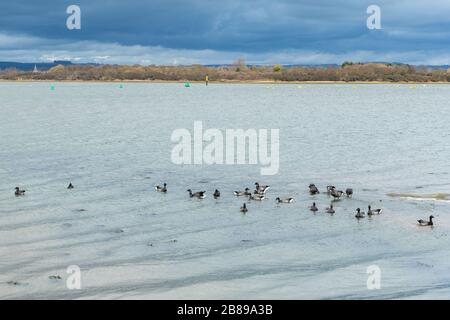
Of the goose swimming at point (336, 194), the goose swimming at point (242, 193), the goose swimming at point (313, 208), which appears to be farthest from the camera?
the goose swimming at point (242, 193)

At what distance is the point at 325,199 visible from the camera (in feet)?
80.0

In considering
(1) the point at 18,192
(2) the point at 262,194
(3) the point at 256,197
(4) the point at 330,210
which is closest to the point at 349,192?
(4) the point at 330,210

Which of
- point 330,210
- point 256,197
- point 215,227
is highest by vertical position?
point 256,197

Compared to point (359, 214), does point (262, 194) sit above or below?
above

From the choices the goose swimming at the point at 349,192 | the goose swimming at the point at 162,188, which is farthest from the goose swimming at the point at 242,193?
the goose swimming at the point at 349,192

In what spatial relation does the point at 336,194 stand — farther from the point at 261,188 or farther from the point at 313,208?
the point at 261,188

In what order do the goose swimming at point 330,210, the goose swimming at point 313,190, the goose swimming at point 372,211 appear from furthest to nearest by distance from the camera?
the goose swimming at point 313,190
the goose swimming at point 330,210
the goose swimming at point 372,211

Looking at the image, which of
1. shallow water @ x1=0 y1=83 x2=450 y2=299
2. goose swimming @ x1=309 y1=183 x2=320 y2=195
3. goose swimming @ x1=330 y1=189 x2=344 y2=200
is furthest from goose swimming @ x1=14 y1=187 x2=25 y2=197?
goose swimming @ x1=330 y1=189 x2=344 y2=200

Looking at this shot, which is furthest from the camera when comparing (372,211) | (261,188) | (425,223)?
(261,188)

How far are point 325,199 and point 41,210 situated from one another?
9.58 m

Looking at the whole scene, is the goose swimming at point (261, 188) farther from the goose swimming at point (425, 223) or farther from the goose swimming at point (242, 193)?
the goose swimming at point (425, 223)

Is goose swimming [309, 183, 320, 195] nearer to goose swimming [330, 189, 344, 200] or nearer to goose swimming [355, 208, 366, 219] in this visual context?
goose swimming [330, 189, 344, 200]

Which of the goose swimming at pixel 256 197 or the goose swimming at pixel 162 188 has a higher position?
the goose swimming at pixel 162 188
